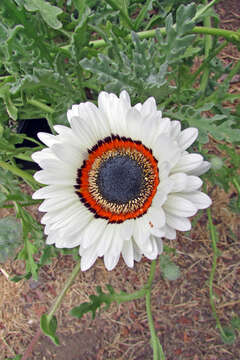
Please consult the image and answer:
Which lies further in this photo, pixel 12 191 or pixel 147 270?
pixel 147 270

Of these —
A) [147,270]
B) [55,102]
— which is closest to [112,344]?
[147,270]

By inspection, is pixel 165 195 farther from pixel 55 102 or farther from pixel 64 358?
pixel 64 358

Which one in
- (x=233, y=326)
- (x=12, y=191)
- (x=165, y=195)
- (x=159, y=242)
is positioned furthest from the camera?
(x=233, y=326)

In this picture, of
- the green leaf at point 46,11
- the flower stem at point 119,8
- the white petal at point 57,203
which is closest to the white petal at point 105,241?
the white petal at point 57,203

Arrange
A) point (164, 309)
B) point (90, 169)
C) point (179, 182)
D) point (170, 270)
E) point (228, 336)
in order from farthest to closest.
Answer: point (164, 309), point (228, 336), point (170, 270), point (90, 169), point (179, 182)

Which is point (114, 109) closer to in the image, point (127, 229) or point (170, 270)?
point (127, 229)

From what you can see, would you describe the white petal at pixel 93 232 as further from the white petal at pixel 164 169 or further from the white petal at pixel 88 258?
the white petal at pixel 164 169

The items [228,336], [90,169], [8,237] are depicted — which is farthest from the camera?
[228,336]

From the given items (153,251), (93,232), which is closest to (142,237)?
(153,251)
